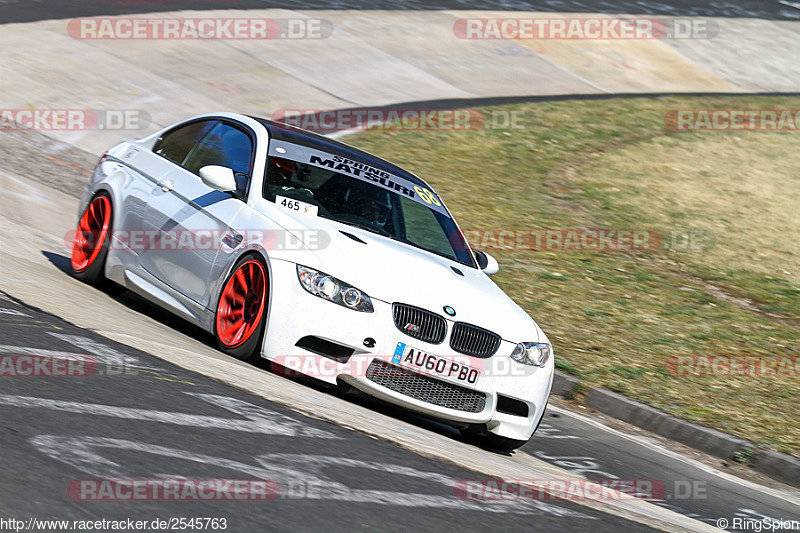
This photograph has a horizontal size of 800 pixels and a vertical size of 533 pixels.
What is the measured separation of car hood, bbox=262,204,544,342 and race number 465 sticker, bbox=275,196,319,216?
13 cm

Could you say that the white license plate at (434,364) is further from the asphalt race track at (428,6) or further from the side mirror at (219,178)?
the asphalt race track at (428,6)

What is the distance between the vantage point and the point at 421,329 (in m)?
6.61

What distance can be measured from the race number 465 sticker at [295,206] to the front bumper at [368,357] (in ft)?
2.30

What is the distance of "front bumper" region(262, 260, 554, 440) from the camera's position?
652 centimetres

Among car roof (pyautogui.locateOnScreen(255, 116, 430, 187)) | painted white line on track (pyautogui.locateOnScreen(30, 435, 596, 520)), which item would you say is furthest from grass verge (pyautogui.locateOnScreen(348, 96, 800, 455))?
painted white line on track (pyautogui.locateOnScreen(30, 435, 596, 520))

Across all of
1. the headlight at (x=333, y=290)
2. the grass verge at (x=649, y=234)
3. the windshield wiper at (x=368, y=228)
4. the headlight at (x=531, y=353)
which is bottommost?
the grass verge at (x=649, y=234)

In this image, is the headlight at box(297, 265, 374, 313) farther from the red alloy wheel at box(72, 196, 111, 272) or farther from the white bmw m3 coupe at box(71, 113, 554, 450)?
the red alloy wheel at box(72, 196, 111, 272)

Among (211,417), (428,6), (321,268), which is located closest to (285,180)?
(321,268)

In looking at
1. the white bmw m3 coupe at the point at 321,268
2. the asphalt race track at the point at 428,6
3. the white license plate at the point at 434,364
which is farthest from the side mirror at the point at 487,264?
the asphalt race track at the point at 428,6

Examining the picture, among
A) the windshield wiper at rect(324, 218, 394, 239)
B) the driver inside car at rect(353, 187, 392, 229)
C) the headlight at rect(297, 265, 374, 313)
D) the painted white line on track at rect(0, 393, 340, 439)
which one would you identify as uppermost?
the driver inside car at rect(353, 187, 392, 229)

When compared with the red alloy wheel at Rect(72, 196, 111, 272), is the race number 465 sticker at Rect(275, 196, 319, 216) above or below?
above

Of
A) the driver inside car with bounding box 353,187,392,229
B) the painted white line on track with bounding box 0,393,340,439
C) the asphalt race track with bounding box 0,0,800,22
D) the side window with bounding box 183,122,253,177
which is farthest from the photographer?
the asphalt race track with bounding box 0,0,800,22

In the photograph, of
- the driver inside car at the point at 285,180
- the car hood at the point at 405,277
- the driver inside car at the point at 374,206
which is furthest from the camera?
the driver inside car at the point at 374,206

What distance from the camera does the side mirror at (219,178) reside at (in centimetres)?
739
